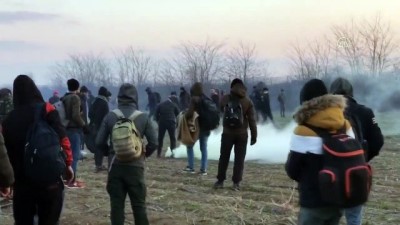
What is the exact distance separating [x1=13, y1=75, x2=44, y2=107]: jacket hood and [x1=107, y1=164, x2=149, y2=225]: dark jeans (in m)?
1.24

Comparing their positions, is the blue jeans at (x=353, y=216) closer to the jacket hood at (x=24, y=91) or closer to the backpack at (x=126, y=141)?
the backpack at (x=126, y=141)

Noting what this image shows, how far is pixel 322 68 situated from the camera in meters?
47.2

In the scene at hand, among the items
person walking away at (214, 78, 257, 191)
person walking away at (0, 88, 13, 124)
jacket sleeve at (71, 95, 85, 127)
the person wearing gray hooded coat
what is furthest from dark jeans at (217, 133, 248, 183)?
person walking away at (0, 88, 13, 124)

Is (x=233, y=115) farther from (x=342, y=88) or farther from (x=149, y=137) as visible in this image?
(x=342, y=88)

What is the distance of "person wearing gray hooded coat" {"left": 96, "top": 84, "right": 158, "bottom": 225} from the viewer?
6414 mm

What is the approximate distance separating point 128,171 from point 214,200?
9.87 feet

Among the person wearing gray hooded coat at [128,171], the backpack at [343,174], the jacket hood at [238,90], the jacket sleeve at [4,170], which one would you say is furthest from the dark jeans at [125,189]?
the jacket hood at [238,90]

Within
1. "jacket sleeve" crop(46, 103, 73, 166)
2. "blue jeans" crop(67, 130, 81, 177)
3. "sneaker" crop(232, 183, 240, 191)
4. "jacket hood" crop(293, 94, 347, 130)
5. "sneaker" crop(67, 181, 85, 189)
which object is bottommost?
"sneaker" crop(67, 181, 85, 189)

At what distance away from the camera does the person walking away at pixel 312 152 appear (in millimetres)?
4660

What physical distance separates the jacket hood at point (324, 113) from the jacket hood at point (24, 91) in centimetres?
241

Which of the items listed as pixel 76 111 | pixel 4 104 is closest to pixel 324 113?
pixel 76 111

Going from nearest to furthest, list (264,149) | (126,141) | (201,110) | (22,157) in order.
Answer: (22,157)
(126,141)
(201,110)
(264,149)

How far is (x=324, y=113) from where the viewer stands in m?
4.68

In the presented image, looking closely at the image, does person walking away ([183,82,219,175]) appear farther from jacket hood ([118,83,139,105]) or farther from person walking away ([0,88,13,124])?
jacket hood ([118,83,139,105])
